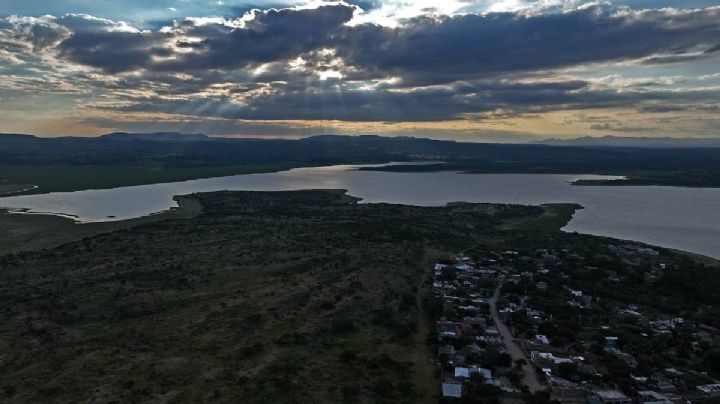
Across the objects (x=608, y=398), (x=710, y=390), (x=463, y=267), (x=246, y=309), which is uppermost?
(x=246, y=309)

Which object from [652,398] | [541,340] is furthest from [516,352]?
[652,398]

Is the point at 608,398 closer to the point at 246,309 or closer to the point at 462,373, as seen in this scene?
the point at 462,373

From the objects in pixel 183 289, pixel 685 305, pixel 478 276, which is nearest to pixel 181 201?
pixel 183 289

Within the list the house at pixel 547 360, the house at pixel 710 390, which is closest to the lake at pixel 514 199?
the house at pixel 710 390

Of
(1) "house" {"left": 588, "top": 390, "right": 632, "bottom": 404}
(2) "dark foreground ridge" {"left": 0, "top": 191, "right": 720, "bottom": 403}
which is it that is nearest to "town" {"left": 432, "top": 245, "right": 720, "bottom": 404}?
(1) "house" {"left": 588, "top": 390, "right": 632, "bottom": 404}

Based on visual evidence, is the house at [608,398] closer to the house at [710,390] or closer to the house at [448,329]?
the house at [710,390]

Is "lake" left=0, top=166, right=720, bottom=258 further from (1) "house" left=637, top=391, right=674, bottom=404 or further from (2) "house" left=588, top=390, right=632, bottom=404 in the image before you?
(2) "house" left=588, top=390, right=632, bottom=404
